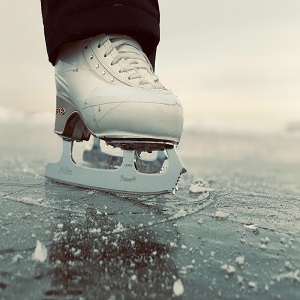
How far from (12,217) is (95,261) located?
537 millimetres

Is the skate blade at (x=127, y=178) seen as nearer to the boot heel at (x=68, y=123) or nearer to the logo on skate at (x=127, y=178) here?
the logo on skate at (x=127, y=178)

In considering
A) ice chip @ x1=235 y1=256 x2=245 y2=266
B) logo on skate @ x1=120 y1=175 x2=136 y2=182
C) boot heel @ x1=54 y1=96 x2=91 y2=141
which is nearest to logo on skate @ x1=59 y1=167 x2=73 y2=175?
boot heel @ x1=54 y1=96 x2=91 y2=141

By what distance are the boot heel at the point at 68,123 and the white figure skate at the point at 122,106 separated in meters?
0.02

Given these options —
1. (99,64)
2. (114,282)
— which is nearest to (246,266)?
(114,282)

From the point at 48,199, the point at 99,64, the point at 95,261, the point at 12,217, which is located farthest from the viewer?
the point at 99,64

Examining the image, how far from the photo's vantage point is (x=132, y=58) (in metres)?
1.97

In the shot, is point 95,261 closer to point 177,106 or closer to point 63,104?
point 177,106

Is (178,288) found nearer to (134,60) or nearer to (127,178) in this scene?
(127,178)

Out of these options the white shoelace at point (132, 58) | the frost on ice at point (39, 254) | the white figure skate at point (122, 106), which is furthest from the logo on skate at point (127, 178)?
the frost on ice at point (39, 254)

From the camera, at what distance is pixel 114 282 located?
85 centimetres

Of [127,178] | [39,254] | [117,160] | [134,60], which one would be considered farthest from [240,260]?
[117,160]

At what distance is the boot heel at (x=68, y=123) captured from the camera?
2232 mm

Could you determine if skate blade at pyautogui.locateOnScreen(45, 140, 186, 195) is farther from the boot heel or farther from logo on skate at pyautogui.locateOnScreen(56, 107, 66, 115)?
Result: logo on skate at pyautogui.locateOnScreen(56, 107, 66, 115)

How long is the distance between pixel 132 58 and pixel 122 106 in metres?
0.28
